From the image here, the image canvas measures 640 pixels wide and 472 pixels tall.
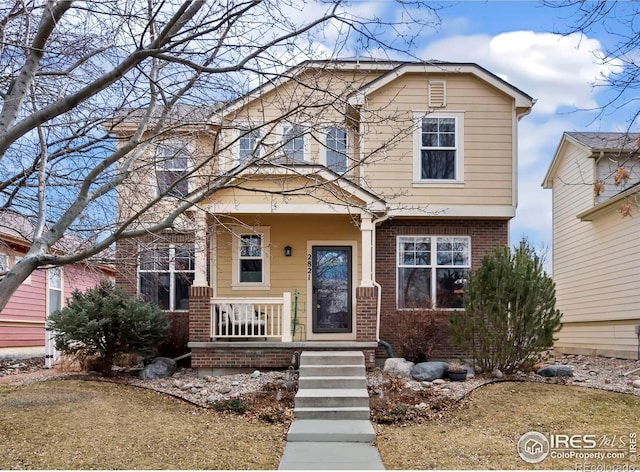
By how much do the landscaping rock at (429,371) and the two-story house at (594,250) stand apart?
14.9 ft

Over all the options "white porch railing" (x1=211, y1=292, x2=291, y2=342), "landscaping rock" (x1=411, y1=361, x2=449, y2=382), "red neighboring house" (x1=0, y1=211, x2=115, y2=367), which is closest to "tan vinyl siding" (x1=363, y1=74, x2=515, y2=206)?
"white porch railing" (x1=211, y1=292, x2=291, y2=342)

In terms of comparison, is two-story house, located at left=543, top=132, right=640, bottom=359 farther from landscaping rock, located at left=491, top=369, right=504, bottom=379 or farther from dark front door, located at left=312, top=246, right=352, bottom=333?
dark front door, located at left=312, top=246, right=352, bottom=333

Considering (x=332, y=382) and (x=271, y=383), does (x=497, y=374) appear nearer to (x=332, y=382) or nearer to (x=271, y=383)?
(x=332, y=382)

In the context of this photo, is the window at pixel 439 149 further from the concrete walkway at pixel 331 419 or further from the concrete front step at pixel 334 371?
the concrete front step at pixel 334 371

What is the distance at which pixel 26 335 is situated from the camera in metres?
17.8

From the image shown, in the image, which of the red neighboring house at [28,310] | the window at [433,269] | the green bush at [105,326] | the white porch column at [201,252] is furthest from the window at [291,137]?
the red neighboring house at [28,310]

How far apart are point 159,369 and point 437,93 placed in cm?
801

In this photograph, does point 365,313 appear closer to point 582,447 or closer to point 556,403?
point 556,403

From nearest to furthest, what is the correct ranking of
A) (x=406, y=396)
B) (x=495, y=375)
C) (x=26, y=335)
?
(x=406, y=396) < (x=495, y=375) < (x=26, y=335)

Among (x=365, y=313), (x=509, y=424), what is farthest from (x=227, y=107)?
(x=365, y=313)

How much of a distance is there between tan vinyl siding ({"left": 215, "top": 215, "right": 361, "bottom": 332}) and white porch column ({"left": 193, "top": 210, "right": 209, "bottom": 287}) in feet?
3.66

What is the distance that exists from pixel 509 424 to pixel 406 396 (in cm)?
198

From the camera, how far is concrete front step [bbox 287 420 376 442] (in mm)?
7832

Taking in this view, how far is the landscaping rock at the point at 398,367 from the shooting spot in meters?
11.5
